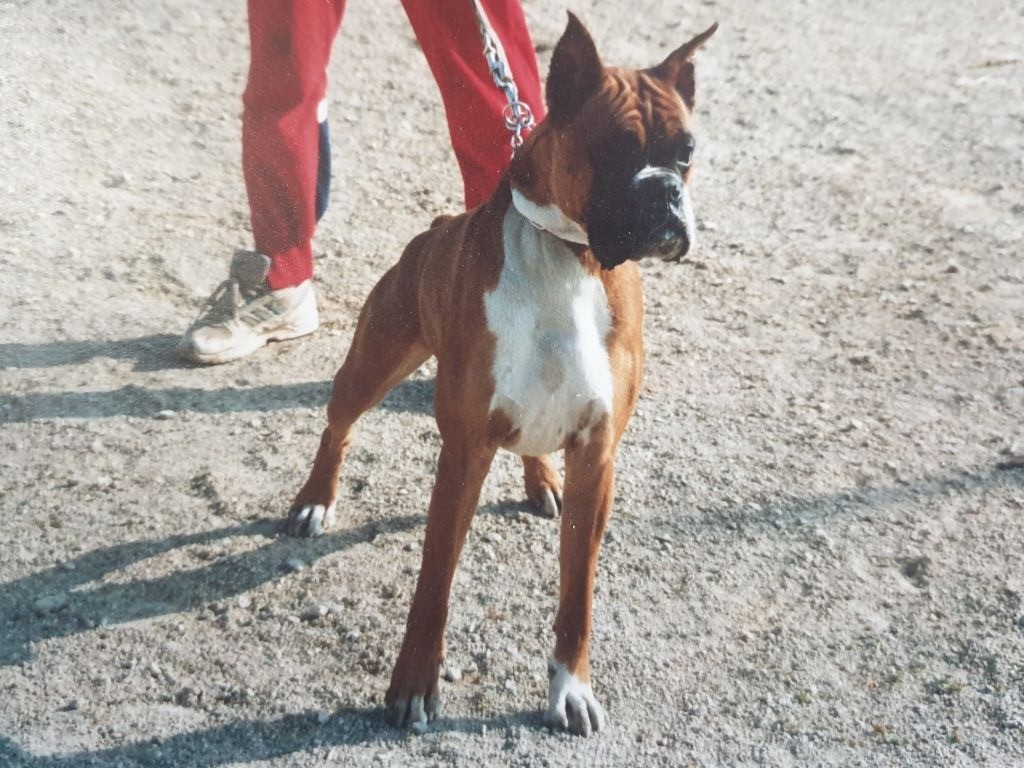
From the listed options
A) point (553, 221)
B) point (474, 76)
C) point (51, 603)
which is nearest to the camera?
point (553, 221)

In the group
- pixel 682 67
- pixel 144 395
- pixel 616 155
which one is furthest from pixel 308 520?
pixel 682 67

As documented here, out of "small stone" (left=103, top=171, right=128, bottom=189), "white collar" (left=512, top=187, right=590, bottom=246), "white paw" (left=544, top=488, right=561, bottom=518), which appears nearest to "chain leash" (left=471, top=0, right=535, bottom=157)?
"white collar" (left=512, top=187, right=590, bottom=246)

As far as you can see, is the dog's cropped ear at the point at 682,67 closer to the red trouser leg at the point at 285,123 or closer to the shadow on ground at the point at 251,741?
the shadow on ground at the point at 251,741

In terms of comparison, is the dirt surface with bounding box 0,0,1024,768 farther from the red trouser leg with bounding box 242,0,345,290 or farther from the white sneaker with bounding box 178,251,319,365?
the red trouser leg with bounding box 242,0,345,290

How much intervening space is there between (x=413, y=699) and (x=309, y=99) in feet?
8.81

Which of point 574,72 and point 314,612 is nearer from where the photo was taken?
point 574,72

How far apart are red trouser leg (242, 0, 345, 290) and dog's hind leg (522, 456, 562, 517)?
1.58 m

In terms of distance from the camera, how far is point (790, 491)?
4297 millimetres

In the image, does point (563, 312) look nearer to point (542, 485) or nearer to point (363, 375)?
point (363, 375)

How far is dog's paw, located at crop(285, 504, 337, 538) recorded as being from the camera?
400 centimetres

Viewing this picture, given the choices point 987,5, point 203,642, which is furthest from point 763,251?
point 987,5

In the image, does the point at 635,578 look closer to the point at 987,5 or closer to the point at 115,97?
the point at 115,97

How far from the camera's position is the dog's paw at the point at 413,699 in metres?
3.21

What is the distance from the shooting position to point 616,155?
2.67m
